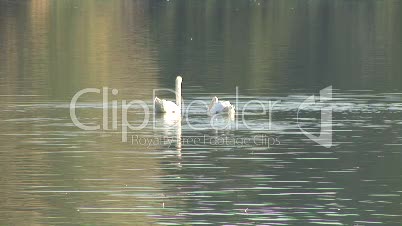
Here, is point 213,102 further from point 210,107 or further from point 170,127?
point 170,127

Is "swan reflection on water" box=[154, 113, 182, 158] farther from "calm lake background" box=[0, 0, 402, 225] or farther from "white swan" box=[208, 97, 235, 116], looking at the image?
"white swan" box=[208, 97, 235, 116]

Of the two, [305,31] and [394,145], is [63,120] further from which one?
[305,31]

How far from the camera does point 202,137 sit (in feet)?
124

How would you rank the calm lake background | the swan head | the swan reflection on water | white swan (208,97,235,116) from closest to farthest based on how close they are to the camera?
the calm lake background → the swan reflection on water → white swan (208,97,235,116) → the swan head

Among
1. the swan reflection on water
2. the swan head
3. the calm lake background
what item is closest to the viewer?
the calm lake background

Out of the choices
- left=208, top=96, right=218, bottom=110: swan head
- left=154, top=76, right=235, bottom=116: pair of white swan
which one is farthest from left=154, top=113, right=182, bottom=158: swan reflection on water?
left=208, top=96, right=218, bottom=110: swan head

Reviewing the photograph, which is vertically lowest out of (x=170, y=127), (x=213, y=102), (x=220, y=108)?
(x=170, y=127)

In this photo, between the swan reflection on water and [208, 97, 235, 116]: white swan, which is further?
[208, 97, 235, 116]: white swan

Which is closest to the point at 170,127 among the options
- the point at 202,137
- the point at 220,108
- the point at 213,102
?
the point at 220,108

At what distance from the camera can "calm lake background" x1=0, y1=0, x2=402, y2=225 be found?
26641 mm

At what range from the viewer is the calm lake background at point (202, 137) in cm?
2664

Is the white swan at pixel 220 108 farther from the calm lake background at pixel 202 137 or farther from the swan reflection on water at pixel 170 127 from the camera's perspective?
the swan reflection on water at pixel 170 127

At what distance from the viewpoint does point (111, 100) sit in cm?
4666

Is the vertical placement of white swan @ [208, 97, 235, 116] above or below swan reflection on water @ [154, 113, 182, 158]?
above
